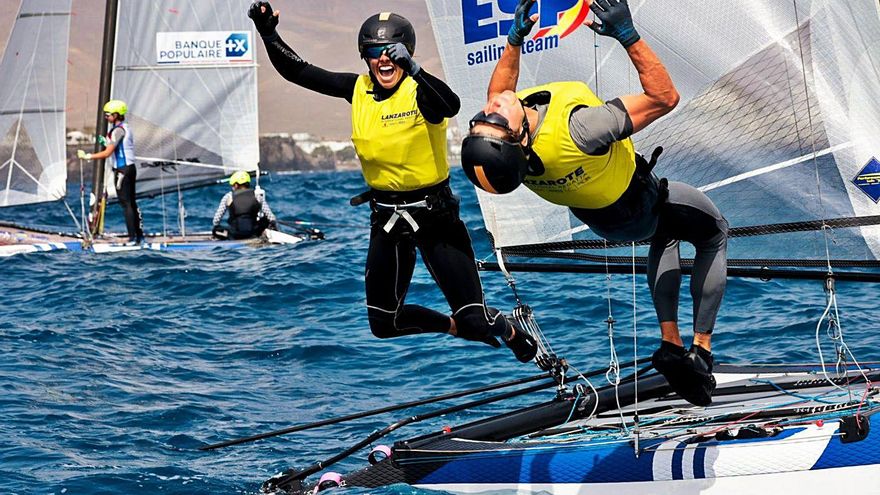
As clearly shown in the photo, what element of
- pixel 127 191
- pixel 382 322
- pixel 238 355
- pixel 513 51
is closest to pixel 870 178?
pixel 513 51

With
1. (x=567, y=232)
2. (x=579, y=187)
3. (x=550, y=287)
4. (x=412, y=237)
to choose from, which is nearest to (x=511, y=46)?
(x=579, y=187)

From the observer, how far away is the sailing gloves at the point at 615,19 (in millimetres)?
4969

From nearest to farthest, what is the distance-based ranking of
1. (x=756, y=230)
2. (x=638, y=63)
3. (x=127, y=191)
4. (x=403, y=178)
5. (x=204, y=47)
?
(x=638, y=63)
(x=403, y=178)
(x=756, y=230)
(x=127, y=191)
(x=204, y=47)

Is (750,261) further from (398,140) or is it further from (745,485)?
(398,140)

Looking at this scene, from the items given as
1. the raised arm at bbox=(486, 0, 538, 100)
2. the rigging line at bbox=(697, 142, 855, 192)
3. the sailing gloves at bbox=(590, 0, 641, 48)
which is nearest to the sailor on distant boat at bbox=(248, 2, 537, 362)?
the raised arm at bbox=(486, 0, 538, 100)

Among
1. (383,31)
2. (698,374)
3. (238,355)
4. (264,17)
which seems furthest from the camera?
(238,355)

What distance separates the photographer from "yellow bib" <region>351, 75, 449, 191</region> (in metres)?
6.00

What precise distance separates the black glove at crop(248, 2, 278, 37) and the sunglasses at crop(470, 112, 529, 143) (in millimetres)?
1608

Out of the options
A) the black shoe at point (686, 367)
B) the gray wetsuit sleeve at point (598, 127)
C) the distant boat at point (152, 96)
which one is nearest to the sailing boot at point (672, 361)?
the black shoe at point (686, 367)

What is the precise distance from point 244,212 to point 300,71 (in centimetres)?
1195

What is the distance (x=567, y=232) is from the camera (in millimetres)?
7082

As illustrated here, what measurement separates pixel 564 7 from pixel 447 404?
2.95m

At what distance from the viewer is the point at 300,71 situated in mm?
6434

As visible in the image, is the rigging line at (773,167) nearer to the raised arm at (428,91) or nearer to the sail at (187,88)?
the raised arm at (428,91)
